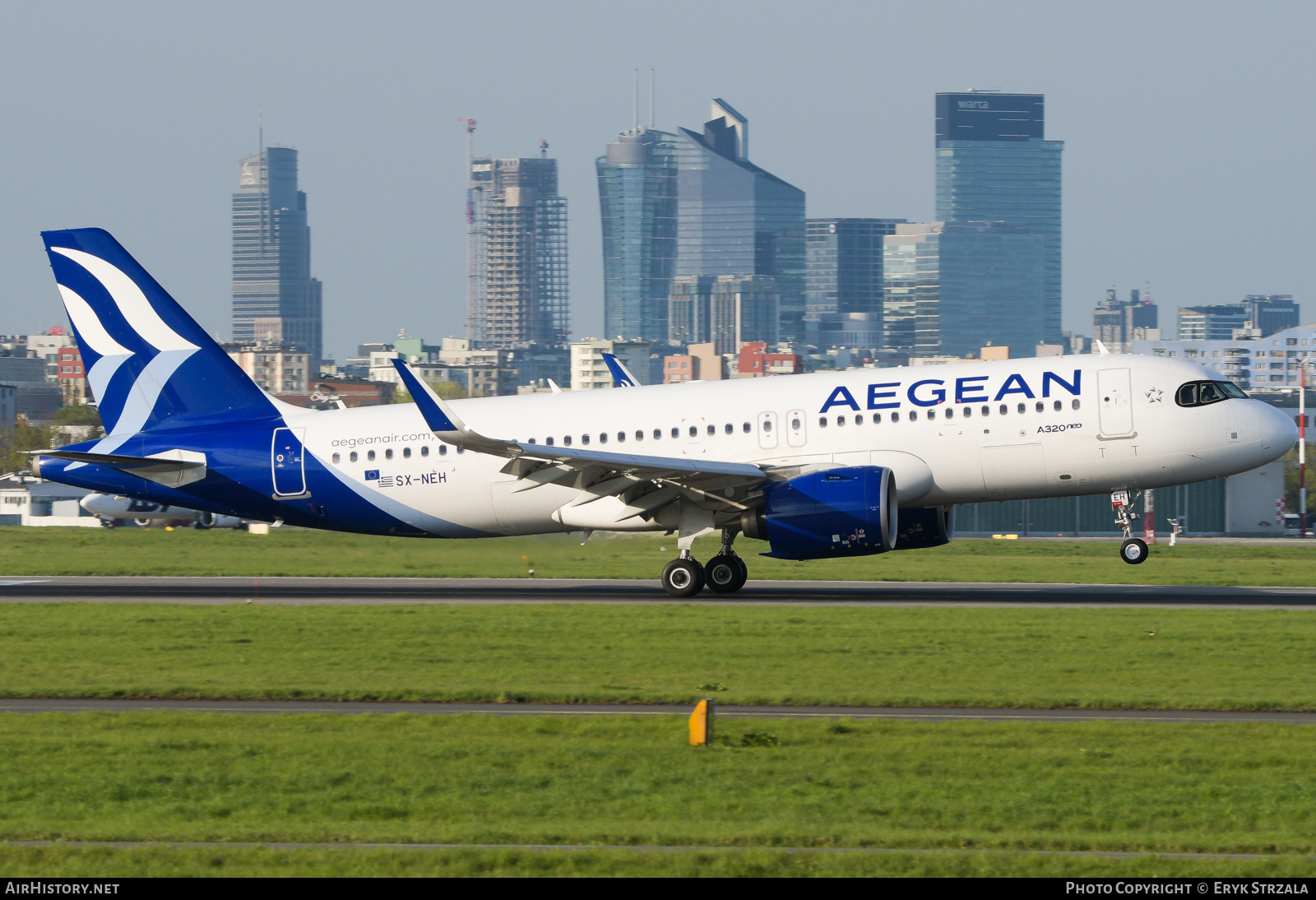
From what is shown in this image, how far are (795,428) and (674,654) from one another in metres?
9.98

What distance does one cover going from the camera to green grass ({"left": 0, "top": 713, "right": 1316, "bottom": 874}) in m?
13.0

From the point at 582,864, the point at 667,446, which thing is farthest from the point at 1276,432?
the point at 582,864

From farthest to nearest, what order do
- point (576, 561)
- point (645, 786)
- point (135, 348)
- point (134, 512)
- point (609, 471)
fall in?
1. point (134, 512)
2. point (576, 561)
3. point (135, 348)
4. point (609, 471)
5. point (645, 786)

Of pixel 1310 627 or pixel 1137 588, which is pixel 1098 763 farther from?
pixel 1137 588

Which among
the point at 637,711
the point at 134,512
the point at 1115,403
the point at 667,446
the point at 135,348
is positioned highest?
the point at 135,348

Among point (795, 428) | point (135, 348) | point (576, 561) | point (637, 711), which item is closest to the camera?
point (637, 711)

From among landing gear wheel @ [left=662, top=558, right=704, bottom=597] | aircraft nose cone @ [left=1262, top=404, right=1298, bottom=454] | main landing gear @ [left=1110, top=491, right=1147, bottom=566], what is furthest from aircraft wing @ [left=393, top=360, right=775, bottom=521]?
aircraft nose cone @ [left=1262, top=404, right=1298, bottom=454]

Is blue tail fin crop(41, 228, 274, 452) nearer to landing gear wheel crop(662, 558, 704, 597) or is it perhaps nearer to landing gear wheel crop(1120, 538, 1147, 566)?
landing gear wheel crop(662, 558, 704, 597)

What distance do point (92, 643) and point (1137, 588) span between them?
25.1m

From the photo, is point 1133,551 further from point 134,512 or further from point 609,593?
point 134,512

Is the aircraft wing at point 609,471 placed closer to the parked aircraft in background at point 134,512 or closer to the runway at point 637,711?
the runway at point 637,711

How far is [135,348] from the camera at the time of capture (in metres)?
36.6

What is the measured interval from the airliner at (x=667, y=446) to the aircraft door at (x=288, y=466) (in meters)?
0.04
